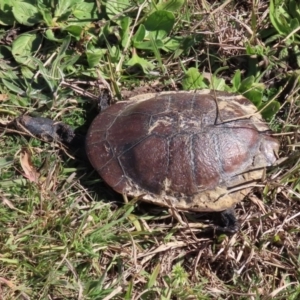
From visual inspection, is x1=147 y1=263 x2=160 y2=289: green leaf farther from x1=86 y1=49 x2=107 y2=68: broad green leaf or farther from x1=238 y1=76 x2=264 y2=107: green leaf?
x1=86 y1=49 x2=107 y2=68: broad green leaf

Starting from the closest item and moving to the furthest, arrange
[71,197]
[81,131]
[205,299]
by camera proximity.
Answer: [205,299], [71,197], [81,131]

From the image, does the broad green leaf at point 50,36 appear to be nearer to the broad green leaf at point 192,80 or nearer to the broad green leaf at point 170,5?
the broad green leaf at point 170,5

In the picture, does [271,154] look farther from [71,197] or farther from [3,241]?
[3,241]

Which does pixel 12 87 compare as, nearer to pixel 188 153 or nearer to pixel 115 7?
pixel 115 7

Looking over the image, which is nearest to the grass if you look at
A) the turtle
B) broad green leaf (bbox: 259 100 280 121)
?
broad green leaf (bbox: 259 100 280 121)

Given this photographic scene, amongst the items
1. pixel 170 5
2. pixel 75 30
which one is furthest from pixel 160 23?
pixel 75 30

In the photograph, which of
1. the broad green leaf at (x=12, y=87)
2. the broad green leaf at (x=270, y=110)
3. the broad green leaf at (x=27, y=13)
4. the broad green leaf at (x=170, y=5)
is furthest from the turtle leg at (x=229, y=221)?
the broad green leaf at (x=27, y=13)

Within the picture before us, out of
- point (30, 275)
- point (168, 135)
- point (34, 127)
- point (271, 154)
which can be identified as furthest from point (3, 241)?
point (271, 154)

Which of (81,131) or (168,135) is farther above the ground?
(168,135)

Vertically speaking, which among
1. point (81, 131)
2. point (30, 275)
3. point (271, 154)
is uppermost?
point (271, 154)
